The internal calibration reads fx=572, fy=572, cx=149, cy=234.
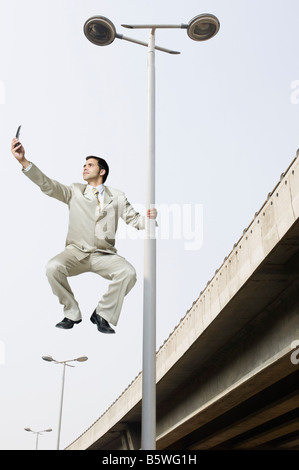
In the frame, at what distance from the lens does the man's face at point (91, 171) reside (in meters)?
6.92

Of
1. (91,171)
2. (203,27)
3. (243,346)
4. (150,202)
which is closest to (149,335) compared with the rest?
(150,202)

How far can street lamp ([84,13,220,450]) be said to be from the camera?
278 inches

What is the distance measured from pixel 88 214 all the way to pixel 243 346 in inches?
468

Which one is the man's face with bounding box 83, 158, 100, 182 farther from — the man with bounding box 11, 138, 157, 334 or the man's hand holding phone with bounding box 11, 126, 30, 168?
the man's hand holding phone with bounding box 11, 126, 30, 168

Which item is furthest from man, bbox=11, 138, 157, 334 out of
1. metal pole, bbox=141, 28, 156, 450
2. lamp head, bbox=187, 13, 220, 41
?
lamp head, bbox=187, 13, 220, 41

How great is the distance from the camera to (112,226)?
22.1ft

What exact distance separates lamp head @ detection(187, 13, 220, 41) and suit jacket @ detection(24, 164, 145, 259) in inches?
150

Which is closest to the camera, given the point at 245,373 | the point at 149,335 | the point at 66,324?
the point at 66,324

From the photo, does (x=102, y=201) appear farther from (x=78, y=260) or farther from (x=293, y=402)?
(x=293, y=402)

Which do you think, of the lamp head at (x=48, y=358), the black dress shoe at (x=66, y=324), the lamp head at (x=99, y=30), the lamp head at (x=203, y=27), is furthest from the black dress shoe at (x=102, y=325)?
the lamp head at (x=203, y=27)

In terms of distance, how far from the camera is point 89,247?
643 centimetres

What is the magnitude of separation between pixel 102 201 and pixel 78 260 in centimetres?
92

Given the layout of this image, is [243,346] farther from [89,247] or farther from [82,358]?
[89,247]
